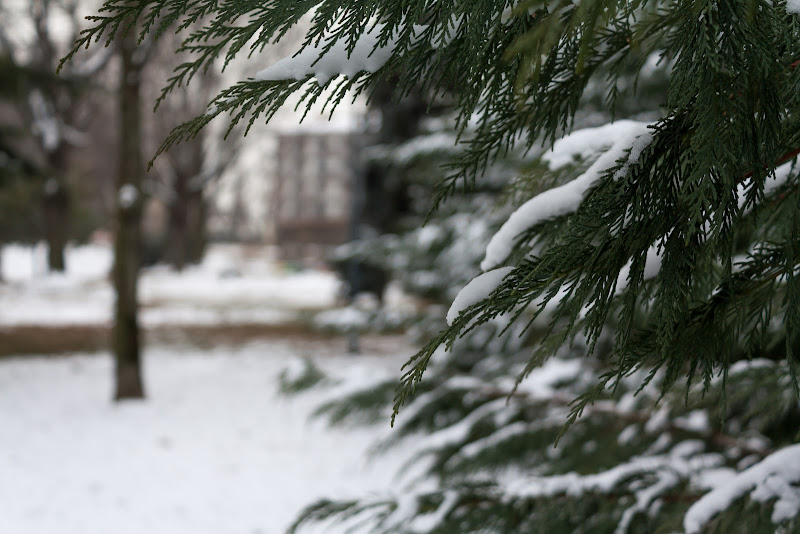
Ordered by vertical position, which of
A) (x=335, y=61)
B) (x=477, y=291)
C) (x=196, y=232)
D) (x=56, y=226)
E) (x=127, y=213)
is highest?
(x=335, y=61)

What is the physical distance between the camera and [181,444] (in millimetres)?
7121

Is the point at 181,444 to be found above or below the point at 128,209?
below

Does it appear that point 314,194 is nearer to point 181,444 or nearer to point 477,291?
point 181,444

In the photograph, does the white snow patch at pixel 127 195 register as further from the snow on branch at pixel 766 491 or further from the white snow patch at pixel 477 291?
the white snow patch at pixel 477 291

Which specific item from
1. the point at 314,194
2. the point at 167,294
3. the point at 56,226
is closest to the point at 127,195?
the point at 167,294

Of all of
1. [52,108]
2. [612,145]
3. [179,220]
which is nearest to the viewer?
[612,145]

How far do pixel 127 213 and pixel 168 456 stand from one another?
114 inches

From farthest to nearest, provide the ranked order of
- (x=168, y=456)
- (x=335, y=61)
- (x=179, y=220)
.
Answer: (x=179, y=220), (x=168, y=456), (x=335, y=61)

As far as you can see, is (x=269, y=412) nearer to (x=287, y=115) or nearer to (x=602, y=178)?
(x=602, y=178)

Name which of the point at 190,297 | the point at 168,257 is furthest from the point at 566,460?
the point at 168,257

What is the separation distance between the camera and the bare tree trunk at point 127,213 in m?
8.07

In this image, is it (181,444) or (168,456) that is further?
(181,444)

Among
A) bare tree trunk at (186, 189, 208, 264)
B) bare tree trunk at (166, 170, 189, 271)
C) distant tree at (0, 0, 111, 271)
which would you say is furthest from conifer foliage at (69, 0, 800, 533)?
bare tree trunk at (186, 189, 208, 264)

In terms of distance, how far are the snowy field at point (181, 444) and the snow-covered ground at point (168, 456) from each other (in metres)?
0.01
